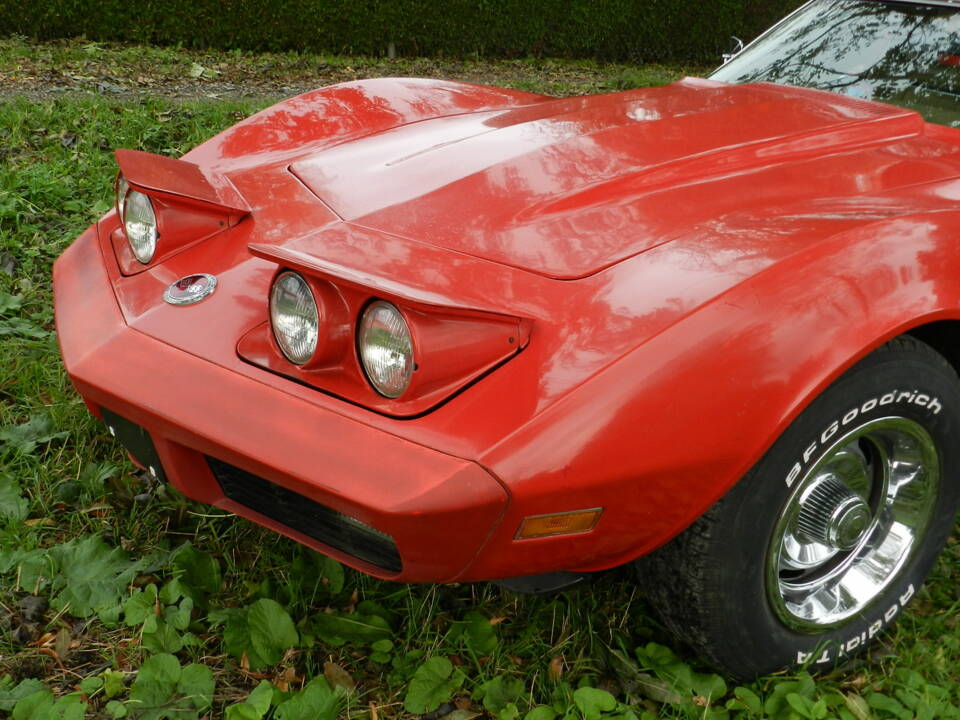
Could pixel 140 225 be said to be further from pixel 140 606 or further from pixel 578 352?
pixel 578 352

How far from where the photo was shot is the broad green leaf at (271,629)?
6.74ft

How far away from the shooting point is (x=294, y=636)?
208cm

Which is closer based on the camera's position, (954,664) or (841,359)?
(841,359)

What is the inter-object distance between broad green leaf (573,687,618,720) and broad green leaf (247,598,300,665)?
608 millimetres

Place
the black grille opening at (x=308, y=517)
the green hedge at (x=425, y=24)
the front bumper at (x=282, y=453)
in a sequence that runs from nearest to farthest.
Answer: the front bumper at (x=282, y=453) < the black grille opening at (x=308, y=517) < the green hedge at (x=425, y=24)

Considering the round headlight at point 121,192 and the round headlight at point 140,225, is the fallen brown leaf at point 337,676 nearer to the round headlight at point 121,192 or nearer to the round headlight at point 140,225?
the round headlight at point 140,225

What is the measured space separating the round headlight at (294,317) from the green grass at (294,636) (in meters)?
0.64

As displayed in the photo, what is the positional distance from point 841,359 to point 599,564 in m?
0.56

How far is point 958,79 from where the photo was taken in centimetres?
268

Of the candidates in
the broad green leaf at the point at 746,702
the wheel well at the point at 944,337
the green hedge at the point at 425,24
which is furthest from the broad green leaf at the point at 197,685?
the green hedge at the point at 425,24

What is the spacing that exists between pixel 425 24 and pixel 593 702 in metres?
8.72

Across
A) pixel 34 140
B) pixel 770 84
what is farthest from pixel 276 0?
pixel 770 84


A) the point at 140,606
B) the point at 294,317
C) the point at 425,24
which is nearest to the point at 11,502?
the point at 140,606

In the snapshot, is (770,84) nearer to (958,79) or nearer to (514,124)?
(958,79)
